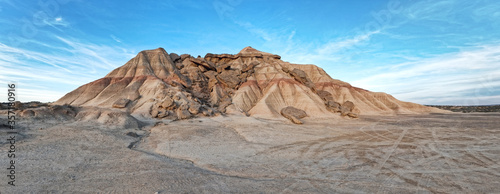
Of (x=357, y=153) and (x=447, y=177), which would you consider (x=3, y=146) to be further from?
(x=447, y=177)

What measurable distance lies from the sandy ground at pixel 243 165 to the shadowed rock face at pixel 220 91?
49.9 feet

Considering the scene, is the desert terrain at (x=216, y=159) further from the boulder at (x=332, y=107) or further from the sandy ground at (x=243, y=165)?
the boulder at (x=332, y=107)

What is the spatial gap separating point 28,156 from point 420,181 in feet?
54.0

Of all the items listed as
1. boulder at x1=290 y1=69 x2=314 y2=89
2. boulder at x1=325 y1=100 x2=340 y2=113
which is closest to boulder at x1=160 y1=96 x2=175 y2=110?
boulder at x1=325 y1=100 x2=340 y2=113

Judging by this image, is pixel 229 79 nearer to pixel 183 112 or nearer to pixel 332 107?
→ pixel 183 112

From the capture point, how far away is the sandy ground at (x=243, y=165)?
23.4 ft

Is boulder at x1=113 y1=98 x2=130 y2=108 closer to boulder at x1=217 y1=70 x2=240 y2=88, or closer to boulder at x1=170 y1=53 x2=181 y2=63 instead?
boulder at x1=217 y1=70 x2=240 y2=88

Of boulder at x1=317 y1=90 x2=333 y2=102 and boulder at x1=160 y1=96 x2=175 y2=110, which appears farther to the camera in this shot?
boulder at x1=317 y1=90 x2=333 y2=102

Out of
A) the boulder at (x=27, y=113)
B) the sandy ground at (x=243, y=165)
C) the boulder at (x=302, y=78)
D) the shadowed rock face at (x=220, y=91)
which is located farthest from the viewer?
the boulder at (x=302, y=78)

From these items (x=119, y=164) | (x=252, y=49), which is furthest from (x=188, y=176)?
(x=252, y=49)

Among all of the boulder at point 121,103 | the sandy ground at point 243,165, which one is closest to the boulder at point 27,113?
the sandy ground at point 243,165

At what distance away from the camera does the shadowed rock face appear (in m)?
33.2

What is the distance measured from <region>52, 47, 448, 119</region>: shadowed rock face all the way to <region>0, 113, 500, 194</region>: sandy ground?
15.2 m

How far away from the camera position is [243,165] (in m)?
10.2
